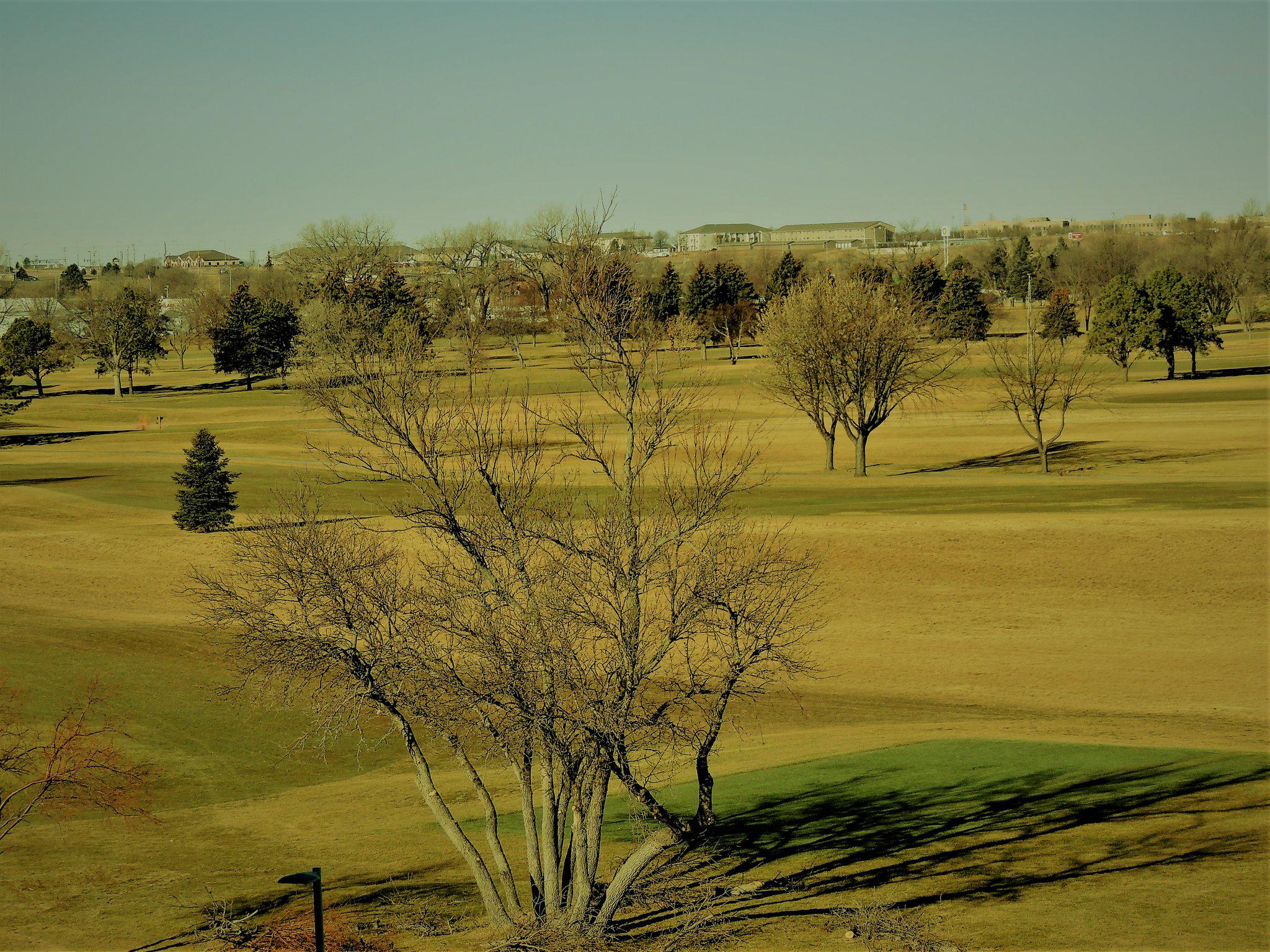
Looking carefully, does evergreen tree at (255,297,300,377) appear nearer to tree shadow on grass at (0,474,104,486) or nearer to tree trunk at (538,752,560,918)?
tree shadow on grass at (0,474,104,486)

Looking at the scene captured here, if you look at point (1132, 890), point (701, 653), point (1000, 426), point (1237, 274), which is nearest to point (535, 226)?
point (1000, 426)

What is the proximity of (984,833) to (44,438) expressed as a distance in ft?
269

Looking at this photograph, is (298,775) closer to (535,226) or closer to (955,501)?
(955,501)

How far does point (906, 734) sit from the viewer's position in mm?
24594

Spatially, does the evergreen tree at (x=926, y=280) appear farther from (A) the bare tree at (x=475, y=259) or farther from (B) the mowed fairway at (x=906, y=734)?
(B) the mowed fairway at (x=906, y=734)

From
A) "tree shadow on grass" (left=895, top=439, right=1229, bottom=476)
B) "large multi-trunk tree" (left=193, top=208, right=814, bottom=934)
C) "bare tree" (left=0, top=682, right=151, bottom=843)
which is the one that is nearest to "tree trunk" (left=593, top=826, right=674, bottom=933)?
"large multi-trunk tree" (left=193, top=208, right=814, bottom=934)

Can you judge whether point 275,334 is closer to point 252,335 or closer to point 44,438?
point 252,335

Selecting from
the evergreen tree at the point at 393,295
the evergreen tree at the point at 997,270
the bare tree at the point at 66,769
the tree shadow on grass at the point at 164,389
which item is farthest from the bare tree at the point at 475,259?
the bare tree at the point at 66,769

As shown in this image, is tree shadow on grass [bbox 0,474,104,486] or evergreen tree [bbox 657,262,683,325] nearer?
tree shadow on grass [bbox 0,474,104,486]

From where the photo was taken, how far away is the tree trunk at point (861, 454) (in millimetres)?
57844

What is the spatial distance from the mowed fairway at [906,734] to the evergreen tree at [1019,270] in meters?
97.0

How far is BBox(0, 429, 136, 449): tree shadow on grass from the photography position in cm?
8100

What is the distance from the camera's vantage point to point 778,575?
1529cm

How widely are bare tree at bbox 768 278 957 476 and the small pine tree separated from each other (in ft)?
95.4
